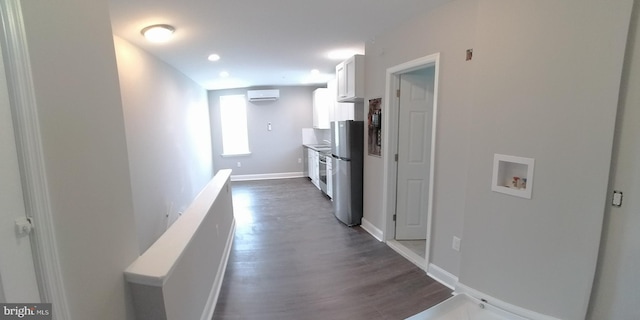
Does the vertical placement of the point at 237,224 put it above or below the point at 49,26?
below

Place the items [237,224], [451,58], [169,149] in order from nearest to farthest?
[451,58]
[169,149]
[237,224]

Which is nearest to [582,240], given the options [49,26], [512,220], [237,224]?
[512,220]

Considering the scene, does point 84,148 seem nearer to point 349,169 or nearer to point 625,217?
point 625,217

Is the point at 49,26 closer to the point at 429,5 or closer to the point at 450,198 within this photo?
the point at 429,5

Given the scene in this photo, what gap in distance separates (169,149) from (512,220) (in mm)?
4129

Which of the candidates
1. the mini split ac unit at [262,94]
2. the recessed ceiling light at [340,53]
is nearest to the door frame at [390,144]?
the recessed ceiling light at [340,53]

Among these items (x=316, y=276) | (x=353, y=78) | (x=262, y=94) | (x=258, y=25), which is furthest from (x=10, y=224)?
(x=262, y=94)

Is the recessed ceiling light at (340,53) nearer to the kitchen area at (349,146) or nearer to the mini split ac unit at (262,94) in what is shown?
the kitchen area at (349,146)

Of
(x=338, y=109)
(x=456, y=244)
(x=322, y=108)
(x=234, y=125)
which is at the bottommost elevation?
(x=456, y=244)

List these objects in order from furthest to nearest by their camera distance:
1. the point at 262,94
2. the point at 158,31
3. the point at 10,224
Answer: the point at 262,94, the point at 158,31, the point at 10,224

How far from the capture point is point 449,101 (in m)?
2.29

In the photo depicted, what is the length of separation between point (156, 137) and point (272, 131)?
4.01 meters

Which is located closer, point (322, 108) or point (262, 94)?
point (322, 108)

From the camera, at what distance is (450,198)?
236cm
